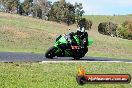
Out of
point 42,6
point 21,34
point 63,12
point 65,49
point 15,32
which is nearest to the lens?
point 65,49

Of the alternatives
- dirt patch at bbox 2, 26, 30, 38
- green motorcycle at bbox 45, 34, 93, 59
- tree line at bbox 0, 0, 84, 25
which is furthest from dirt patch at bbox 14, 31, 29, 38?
→ tree line at bbox 0, 0, 84, 25

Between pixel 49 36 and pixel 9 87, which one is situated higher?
pixel 9 87

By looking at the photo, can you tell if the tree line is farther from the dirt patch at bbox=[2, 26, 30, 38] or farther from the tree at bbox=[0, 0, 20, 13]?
the dirt patch at bbox=[2, 26, 30, 38]

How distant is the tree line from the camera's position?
138 m

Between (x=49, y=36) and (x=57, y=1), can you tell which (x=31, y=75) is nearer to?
(x=49, y=36)

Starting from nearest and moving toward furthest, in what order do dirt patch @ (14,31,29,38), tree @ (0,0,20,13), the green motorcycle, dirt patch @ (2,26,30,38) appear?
the green motorcycle < dirt patch @ (14,31,29,38) < dirt patch @ (2,26,30,38) < tree @ (0,0,20,13)

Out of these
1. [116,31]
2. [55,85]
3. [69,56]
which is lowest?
[116,31]

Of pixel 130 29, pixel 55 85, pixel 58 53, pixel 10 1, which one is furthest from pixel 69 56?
pixel 130 29

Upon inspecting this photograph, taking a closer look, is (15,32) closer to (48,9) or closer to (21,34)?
(21,34)

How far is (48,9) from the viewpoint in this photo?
476 feet

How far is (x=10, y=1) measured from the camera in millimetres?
137000

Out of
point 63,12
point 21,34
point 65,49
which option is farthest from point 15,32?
point 63,12

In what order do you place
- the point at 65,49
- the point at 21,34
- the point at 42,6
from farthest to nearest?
the point at 42,6 → the point at 21,34 → the point at 65,49

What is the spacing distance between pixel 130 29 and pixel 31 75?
14929cm
